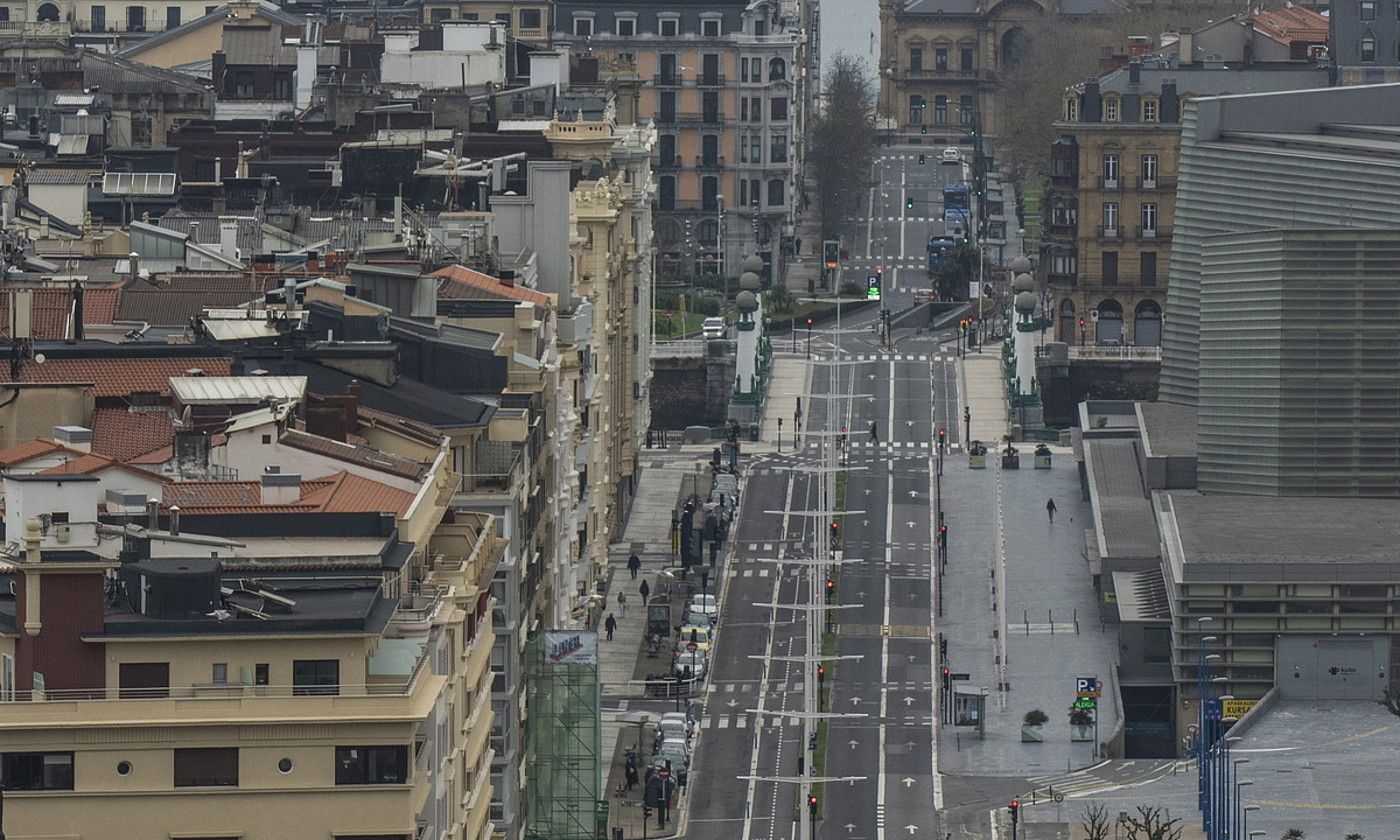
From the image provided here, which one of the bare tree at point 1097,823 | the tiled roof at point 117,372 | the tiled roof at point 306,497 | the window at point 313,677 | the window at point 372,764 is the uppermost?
the tiled roof at point 117,372

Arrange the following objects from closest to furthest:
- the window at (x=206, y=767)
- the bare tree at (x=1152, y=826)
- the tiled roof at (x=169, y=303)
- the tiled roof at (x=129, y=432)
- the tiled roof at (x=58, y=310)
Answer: the window at (x=206, y=767)
the tiled roof at (x=129, y=432)
the tiled roof at (x=58, y=310)
the tiled roof at (x=169, y=303)
the bare tree at (x=1152, y=826)

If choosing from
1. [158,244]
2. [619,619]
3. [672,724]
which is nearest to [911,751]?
[672,724]

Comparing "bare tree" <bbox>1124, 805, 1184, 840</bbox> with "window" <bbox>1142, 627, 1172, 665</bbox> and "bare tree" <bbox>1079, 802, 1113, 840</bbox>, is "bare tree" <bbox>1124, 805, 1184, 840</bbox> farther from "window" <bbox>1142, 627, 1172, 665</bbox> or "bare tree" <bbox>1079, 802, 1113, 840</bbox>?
"window" <bbox>1142, 627, 1172, 665</bbox>

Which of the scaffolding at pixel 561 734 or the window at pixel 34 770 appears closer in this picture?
the window at pixel 34 770

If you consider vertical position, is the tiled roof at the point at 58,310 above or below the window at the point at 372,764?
above

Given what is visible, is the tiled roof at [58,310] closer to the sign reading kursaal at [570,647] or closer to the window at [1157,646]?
the sign reading kursaal at [570,647]

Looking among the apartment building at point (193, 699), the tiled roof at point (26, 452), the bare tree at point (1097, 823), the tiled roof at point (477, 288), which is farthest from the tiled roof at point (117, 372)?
the bare tree at point (1097, 823)

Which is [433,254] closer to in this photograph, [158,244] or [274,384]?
[158,244]

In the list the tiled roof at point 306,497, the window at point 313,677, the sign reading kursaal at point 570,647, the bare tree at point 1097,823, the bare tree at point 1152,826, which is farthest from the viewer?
the bare tree at point 1097,823
